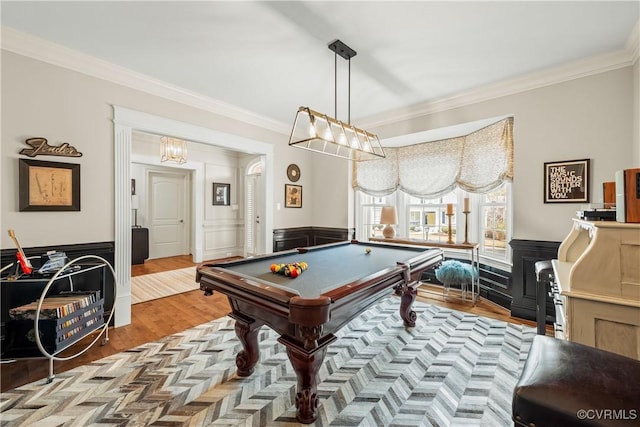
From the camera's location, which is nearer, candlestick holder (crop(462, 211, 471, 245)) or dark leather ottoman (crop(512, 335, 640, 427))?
dark leather ottoman (crop(512, 335, 640, 427))

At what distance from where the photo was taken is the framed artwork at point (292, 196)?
488 cm

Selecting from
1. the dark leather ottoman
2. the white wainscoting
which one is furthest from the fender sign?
the white wainscoting

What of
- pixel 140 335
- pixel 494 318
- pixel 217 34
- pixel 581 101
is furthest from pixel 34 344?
pixel 581 101

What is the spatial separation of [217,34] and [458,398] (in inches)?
128

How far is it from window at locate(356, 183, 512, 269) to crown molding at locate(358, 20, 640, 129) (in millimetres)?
1133

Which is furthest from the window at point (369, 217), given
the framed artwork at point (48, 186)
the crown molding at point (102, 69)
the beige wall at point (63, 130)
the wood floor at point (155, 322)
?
the framed artwork at point (48, 186)

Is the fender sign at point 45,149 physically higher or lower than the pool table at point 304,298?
higher

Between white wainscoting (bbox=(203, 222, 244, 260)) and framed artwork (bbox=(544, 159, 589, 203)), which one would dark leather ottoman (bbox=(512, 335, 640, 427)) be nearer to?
framed artwork (bbox=(544, 159, 589, 203))

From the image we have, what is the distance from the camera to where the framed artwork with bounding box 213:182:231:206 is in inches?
258

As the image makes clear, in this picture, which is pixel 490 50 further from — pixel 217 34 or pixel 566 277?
pixel 217 34

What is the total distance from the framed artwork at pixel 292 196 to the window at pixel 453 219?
1.07 m

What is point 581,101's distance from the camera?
2.77 meters

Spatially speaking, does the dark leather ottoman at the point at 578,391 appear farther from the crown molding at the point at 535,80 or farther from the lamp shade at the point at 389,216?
the lamp shade at the point at 389,216

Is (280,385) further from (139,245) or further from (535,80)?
(139,245)
